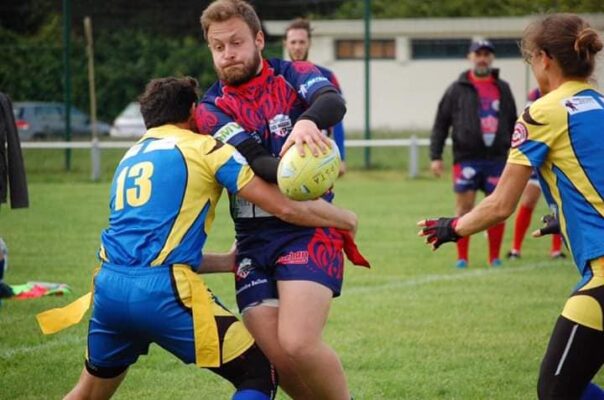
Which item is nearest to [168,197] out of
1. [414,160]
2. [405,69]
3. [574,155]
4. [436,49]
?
[574,155]

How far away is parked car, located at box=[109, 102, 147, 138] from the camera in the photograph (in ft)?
85.8

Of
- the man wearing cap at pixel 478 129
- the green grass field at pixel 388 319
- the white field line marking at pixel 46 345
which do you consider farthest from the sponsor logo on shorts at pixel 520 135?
the man wearing cap at pixel 478 129

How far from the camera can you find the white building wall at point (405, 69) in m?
24.2

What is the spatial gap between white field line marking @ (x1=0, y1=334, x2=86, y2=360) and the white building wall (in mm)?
15541

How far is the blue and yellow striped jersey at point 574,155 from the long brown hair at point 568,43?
119mm

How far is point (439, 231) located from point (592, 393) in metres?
0.92

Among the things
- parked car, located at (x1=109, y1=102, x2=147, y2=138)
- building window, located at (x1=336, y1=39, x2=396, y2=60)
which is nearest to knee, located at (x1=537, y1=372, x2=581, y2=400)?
building window, located at (x1=336, y1=39, x2=396, y2=60)

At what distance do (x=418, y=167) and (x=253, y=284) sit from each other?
18.1 meters

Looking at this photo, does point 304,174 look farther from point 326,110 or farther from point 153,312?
Answer: point 153,312

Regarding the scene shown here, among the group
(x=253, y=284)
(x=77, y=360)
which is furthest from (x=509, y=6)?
(x=253, y=284)

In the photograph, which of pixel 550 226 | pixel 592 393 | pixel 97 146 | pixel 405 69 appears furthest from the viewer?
pixel 405 69

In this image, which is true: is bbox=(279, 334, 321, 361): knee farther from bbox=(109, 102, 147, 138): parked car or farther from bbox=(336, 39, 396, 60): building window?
bbox=(109, 102, 147, 138): parked car

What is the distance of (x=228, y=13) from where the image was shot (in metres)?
5.20

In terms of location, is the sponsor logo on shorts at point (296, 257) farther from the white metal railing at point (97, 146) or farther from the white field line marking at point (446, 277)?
the white metal railing at point (97, 146)
